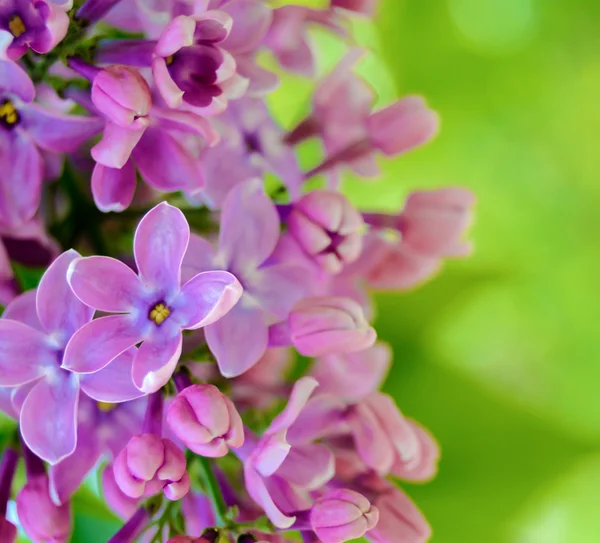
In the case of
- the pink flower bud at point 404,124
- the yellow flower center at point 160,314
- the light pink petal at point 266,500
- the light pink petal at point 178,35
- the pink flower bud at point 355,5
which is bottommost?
the light pink petal at point 266,500

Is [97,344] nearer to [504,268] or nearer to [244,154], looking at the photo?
[244,154]

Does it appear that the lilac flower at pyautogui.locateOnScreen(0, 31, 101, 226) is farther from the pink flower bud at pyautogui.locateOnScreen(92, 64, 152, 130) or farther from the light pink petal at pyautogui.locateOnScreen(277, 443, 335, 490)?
the light pink petal at pyautogui.locateOnScreen(277, 443, 335, 490)

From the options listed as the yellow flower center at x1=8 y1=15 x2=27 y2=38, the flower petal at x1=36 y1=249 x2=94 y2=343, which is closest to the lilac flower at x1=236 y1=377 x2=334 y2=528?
the flower petal at x1=36 y1=249 x2=94 y2=343

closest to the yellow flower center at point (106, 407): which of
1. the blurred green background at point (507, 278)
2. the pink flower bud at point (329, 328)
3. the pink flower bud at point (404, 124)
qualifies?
the pink flower bud at point (329, 328)

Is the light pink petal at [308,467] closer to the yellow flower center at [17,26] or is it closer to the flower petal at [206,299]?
the flower petal at [206,299]

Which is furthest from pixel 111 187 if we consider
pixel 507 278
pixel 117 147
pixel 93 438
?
pixel 507 278
